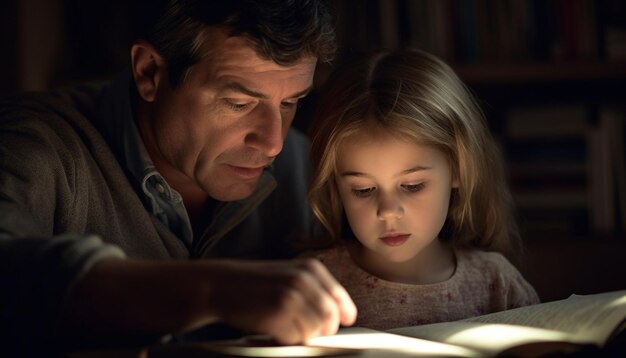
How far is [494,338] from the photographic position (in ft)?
2.69

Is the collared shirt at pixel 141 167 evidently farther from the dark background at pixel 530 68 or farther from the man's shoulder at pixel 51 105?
the dark background at pixel 530 68

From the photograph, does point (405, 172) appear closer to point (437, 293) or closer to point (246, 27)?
point (437, 293)

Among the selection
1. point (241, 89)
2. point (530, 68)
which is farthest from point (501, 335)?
point (530, 68)

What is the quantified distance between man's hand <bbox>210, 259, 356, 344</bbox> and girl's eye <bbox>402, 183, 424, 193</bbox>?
17.8 inches

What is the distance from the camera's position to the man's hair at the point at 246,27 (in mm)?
1151

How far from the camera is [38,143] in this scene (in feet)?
3.66

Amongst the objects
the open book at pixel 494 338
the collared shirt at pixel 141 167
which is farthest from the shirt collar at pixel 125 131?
the open book at pixel 494 338

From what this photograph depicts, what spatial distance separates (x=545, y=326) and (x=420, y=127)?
1.33 feet

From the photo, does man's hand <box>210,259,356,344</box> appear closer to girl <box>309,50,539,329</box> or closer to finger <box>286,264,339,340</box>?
finger <box>286,264,339,340</box>

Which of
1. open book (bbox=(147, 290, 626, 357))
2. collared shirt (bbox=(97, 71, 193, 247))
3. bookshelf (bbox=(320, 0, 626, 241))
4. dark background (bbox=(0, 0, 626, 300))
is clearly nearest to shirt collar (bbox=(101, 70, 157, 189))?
collared shirt (bbox=(97, 71, 193, 247))

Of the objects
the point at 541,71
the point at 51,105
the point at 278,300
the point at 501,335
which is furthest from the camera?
the point at 541,71

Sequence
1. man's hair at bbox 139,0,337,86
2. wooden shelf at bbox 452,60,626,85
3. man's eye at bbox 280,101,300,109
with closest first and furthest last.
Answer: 1. man's hair at bbox 139,0,337,86
2. man's eye at bbox 280,101,300,109
3. wooden shelf at bbox 452,60,626,85

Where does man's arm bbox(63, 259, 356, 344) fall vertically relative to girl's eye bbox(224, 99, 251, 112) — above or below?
below

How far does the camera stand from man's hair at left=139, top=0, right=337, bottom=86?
45.3 inches
